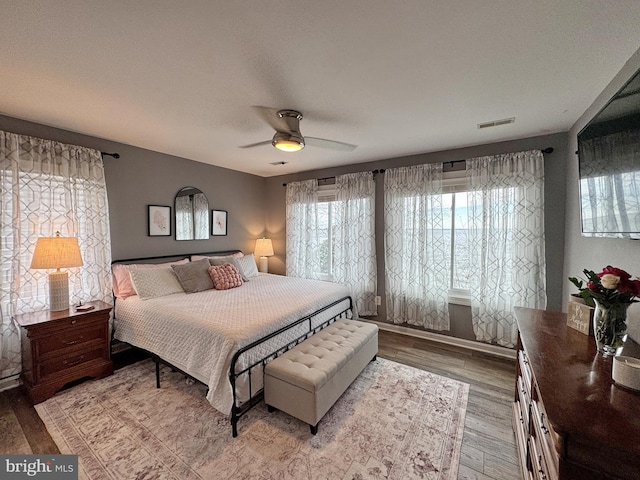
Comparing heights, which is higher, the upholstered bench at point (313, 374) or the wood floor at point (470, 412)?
the upholstered bench at point (313, 374)

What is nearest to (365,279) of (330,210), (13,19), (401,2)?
(330,210)

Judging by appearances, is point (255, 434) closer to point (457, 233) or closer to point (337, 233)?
point (337, 233)

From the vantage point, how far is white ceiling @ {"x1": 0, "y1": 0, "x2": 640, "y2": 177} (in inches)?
48.1

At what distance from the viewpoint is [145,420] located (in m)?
2.03

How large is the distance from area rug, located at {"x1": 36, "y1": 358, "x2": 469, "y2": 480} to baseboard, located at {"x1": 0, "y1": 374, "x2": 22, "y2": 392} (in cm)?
51

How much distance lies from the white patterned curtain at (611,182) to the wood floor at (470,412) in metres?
1.59

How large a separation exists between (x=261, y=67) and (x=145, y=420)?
2.79 metres

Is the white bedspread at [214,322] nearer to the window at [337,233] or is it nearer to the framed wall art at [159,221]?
the window at [337,233]

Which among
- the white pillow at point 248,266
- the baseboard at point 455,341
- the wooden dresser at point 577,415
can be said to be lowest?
the baseboard at point 455,341

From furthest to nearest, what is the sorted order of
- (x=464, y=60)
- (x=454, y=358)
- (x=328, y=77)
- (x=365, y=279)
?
(x=365, y=279), (x=454, y=358), (x=328, y=77), (x=464, y=60)

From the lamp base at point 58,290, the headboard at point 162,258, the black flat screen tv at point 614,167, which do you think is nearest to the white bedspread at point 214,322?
the lamp base at point 58,290

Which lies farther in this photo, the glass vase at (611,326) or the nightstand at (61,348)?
the nightstand at (61,348)

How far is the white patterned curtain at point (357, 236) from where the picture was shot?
3902mm

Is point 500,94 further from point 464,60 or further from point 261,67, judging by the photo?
point 261,67
